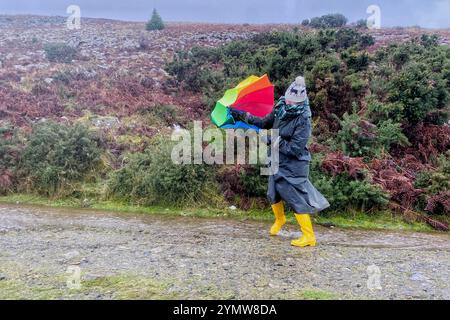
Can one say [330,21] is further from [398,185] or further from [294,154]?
[294,154]

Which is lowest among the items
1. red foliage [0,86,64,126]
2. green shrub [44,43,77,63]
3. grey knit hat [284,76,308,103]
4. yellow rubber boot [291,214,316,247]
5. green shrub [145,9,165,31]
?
yellow rubber boot [291,214,316,247]

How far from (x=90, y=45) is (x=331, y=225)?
18.2m

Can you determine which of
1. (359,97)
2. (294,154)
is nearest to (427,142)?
(359,97)

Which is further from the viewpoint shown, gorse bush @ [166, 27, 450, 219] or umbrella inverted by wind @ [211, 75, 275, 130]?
gorse bush @ [166, 27, 450, 219]

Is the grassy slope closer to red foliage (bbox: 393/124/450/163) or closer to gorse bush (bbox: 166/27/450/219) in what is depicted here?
gorse bush (bbox: 166/27/450/219)

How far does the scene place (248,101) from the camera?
243 inches

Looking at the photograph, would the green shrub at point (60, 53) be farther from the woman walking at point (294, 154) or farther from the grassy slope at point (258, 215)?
the woman walking at point (294, 154)

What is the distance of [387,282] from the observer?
4.85 meters

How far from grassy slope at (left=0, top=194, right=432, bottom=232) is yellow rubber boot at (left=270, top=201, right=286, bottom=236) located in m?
0.92

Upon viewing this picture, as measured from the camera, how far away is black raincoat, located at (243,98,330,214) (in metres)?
5.68

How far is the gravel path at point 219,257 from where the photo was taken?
4609mm

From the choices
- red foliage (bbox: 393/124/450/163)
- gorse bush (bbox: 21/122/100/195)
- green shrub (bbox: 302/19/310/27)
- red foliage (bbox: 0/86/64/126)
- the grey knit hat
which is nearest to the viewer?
the grey knit hat

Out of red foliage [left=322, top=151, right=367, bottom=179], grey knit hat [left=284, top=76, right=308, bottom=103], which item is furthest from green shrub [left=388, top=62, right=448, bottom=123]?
grey knit hat [left=284, top=76, right=308, bottom=103]
